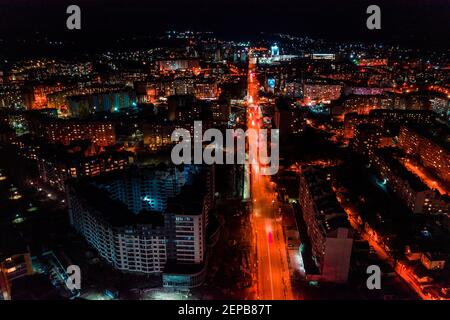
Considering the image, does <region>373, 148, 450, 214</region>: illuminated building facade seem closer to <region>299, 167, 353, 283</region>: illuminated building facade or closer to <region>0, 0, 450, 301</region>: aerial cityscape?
<region>0, 0, 450, 301</region>: aerial cityscape

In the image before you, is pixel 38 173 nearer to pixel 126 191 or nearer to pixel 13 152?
pixel 13 152

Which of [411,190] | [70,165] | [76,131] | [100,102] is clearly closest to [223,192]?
[70,165]

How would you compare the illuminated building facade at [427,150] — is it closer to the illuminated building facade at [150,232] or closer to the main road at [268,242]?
the main road at [268,242]

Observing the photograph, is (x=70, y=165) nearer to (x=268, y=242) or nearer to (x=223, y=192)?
(x=223, y=192)

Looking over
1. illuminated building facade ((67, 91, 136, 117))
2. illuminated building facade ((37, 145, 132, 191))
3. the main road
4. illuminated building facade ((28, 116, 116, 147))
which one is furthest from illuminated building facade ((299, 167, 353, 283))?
illuminated building facade ((67, 91, 136, 117))

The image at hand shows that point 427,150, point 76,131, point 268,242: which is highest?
point 76,131

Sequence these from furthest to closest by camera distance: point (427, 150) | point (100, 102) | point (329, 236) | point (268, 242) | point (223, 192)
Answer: point (100, 102) → point (427, 150) → point (223, 192) → point (268, 242) → point (329, 236)
